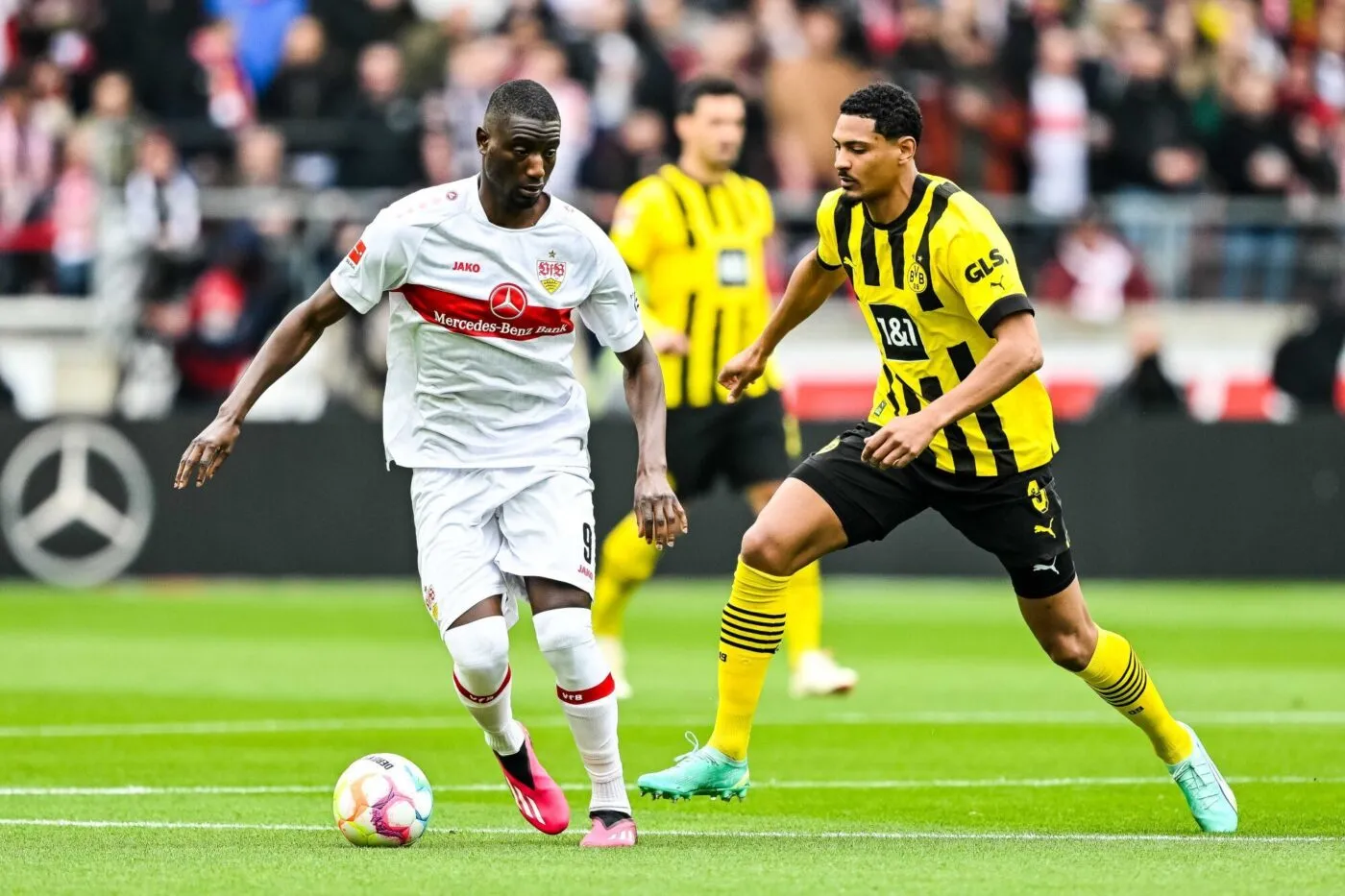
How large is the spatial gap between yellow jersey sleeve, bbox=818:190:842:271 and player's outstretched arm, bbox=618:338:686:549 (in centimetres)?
83

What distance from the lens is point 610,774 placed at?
729 cm

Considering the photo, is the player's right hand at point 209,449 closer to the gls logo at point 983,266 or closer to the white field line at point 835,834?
the white field line at point 835,834

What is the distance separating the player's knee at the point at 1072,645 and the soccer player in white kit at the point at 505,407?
141 centimetres

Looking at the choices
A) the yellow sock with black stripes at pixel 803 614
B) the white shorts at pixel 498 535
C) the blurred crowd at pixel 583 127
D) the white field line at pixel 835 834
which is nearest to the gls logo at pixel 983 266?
the white shorts at pixel 498 535

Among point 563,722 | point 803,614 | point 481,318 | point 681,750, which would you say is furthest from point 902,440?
point 803,614

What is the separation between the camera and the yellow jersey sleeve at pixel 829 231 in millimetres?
8062

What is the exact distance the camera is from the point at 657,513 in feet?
23.5

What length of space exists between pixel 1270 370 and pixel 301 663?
10.3 metres

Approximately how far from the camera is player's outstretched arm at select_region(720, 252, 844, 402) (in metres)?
8.26

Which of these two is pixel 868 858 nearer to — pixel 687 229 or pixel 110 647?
pixel 687 229

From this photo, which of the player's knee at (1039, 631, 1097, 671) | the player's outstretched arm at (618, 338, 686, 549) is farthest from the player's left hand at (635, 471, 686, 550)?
the player's knee at (1039, 631, 1097, 671)

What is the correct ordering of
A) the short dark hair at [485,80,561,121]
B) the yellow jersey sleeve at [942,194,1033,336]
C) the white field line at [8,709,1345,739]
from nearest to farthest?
1. the short dark hair at [485,80,561,121]
2. the yellow jersey sleeve at [942,194,1033,336]
3. the white field line at [8,709,1345,739]

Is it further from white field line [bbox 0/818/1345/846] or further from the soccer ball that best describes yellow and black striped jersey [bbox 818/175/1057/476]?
the soccer ball

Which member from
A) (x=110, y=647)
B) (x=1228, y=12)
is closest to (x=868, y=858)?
(x=110, y=647)
